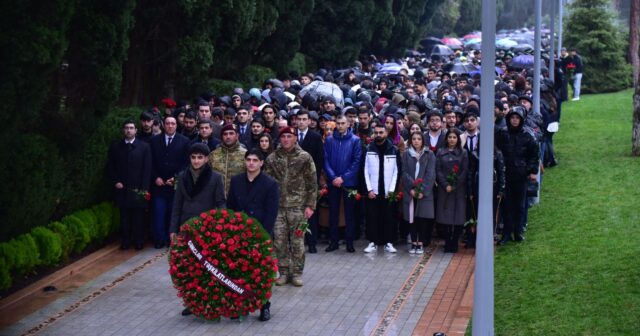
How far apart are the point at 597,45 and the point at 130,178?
32.7 metres

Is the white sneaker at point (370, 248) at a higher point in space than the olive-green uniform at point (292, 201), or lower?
lower

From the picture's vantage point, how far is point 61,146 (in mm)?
14938

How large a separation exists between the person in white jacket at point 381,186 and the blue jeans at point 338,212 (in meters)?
0.25

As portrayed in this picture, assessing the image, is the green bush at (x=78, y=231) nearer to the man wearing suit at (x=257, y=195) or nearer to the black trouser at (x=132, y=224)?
the black trouser at (x=132, y=224)

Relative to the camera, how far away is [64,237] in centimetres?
1509

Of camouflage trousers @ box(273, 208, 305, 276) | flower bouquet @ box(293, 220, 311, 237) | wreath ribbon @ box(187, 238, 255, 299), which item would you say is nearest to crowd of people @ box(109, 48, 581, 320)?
camouflage trousers @ box(273, 208, 305, 276)

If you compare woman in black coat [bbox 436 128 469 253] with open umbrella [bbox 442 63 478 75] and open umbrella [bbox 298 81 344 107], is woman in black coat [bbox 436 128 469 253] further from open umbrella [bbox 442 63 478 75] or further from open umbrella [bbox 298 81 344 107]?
open umbrella [bbox 442 63 478 75]

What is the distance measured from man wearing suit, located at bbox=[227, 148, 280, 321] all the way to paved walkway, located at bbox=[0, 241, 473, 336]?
1.10 metres

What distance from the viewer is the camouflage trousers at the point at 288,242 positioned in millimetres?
13953

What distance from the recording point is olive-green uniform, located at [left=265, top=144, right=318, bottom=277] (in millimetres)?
13969

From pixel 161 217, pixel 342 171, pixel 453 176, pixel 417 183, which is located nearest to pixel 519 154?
pixel 453 176

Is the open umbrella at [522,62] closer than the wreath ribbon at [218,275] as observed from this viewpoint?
No

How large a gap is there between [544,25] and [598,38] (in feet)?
209

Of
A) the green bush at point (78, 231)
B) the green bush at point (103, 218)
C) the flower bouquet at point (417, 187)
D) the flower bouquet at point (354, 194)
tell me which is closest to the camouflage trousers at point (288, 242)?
the flower bouquet at point (354, 194)
